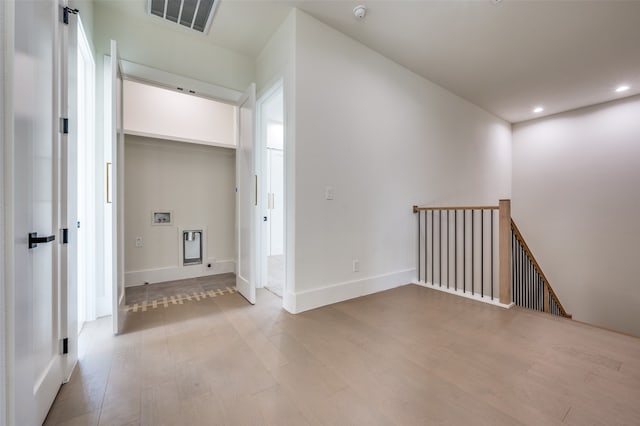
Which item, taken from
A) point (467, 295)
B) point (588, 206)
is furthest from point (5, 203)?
point (588, 206)

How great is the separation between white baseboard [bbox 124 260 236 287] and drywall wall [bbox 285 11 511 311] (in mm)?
1921

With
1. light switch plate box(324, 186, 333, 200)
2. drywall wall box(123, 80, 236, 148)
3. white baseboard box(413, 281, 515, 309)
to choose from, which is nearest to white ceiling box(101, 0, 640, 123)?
drywall wall box(123, 80, 236, 148)

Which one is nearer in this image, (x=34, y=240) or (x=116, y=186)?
(x=34, y=240)

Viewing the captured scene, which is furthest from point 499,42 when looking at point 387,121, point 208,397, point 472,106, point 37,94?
point 208,397

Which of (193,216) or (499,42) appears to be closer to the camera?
(499,42)

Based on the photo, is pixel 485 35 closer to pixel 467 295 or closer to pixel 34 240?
pixel 467 295

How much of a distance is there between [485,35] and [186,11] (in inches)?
119

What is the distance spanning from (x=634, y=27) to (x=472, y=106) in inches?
77.9

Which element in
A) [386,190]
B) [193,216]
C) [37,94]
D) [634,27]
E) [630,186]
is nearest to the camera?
[37,94]

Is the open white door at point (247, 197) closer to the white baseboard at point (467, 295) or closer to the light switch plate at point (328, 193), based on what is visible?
the light switch plate at point (328, 193)

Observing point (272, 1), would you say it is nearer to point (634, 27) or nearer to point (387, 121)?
point (387, 121)

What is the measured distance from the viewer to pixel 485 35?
2.70 metres

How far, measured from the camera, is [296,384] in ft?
4.64

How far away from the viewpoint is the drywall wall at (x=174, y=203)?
325 centimetres
